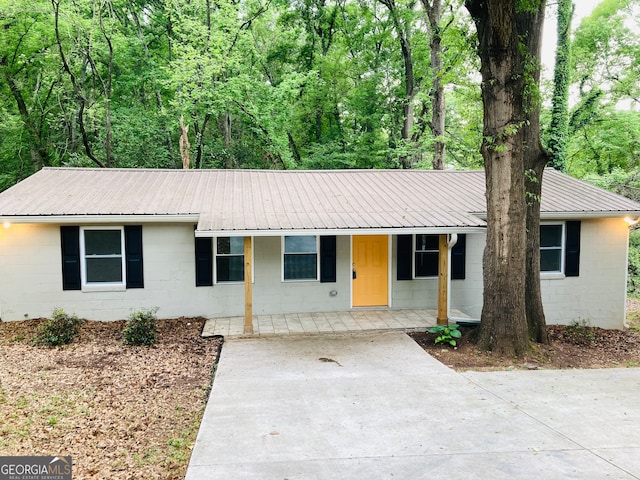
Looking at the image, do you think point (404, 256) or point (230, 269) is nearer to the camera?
point (230, 269)

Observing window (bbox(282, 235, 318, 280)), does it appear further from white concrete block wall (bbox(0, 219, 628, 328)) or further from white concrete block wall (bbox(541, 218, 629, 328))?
white concrete block wall (bbox(541, 218, 629, 328))

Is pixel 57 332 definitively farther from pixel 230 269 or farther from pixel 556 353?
pixel 556 353

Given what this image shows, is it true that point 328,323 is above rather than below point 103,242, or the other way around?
below

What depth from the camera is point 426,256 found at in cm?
962

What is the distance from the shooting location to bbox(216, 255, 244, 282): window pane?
8992mm

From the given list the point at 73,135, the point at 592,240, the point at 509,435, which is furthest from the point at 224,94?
the point at 509,435

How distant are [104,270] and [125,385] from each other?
3803mm

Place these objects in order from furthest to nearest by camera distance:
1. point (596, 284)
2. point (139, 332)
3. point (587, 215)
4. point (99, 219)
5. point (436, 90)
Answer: point (436, 90) → point (596, 284) → point (587, 215) → point (99, 219) → point (139, 332)

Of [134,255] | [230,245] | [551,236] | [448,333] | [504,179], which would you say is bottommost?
[448,333]

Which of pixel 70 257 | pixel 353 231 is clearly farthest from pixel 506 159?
pixel 70 257

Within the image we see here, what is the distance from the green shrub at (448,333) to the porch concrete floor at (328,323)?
499 mm

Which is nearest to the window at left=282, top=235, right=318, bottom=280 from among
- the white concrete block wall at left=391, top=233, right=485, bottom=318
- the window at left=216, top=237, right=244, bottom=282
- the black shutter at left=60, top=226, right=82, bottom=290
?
the window at left=216, top=237, right=244, bottom=282

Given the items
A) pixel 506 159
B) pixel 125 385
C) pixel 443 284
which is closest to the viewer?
pixel 125 385

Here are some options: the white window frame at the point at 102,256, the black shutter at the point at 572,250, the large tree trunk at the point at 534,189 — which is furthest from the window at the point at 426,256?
the white window frame at the point at 102,256
